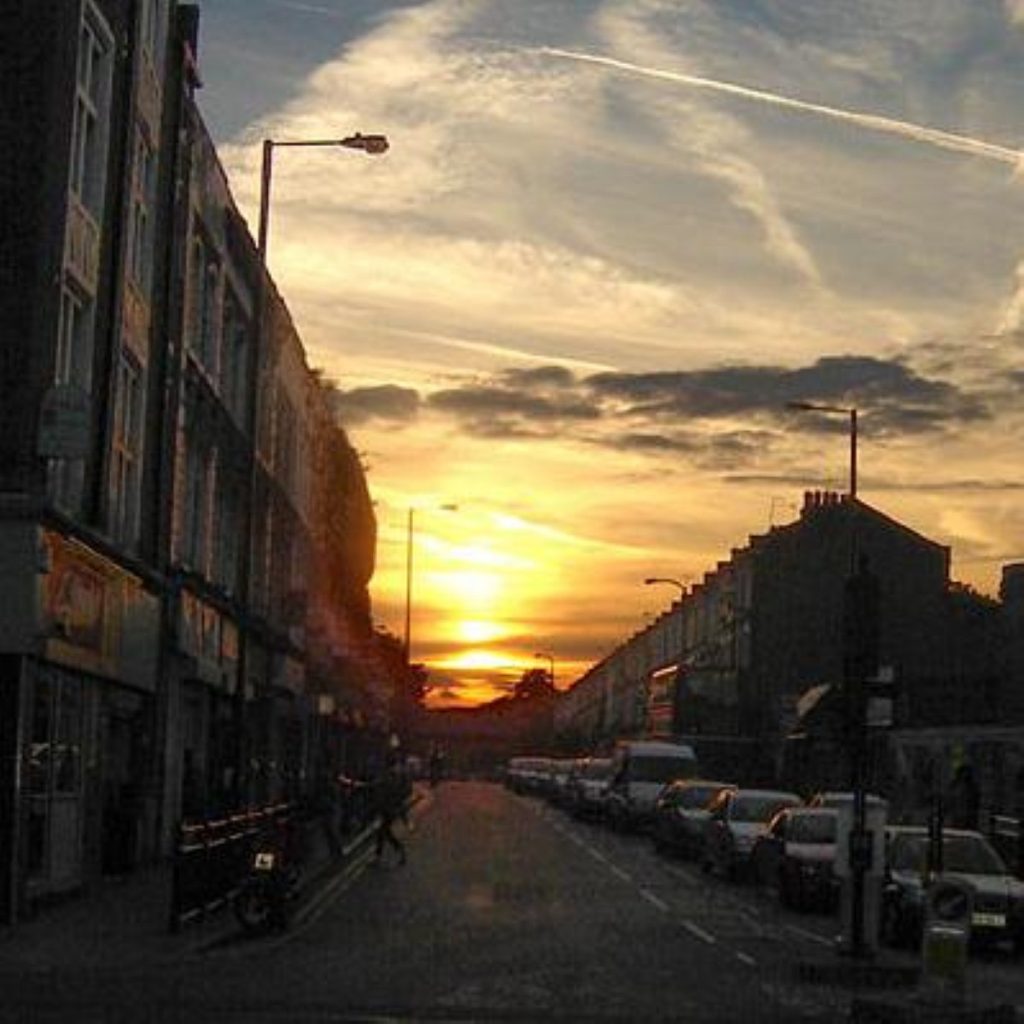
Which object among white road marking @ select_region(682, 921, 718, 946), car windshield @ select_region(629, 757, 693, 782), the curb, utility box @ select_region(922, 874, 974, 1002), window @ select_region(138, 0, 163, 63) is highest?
window @ select_region(138, 0, 163, 63)

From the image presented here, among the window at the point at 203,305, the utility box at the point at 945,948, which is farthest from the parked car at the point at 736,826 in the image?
the utility box at the point at 945,948

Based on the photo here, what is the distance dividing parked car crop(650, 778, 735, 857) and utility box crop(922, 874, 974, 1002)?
2564 centimetres

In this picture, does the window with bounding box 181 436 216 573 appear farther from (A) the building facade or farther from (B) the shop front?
(B) the shop front

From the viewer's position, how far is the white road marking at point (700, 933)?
2434 centimetres

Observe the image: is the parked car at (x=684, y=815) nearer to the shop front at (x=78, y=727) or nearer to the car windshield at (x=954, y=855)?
the shop front at (x=78, y=727)

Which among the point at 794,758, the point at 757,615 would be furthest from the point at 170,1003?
the point at 757,615

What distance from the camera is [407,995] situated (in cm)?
1781

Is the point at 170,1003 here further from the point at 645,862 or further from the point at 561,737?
the point at 561,737

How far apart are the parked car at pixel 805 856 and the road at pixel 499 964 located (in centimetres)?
44

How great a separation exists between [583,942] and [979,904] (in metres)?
4.87

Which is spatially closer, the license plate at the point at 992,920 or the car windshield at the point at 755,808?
the license plate at the point at 992,920

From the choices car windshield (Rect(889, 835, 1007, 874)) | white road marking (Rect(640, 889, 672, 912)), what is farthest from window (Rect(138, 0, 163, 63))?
car windshield (Rect(889, 835, 1007, 874))

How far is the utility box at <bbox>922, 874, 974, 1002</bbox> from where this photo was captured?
643 inches

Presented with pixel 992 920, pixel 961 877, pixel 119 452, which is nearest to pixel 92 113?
pixel 119 452
